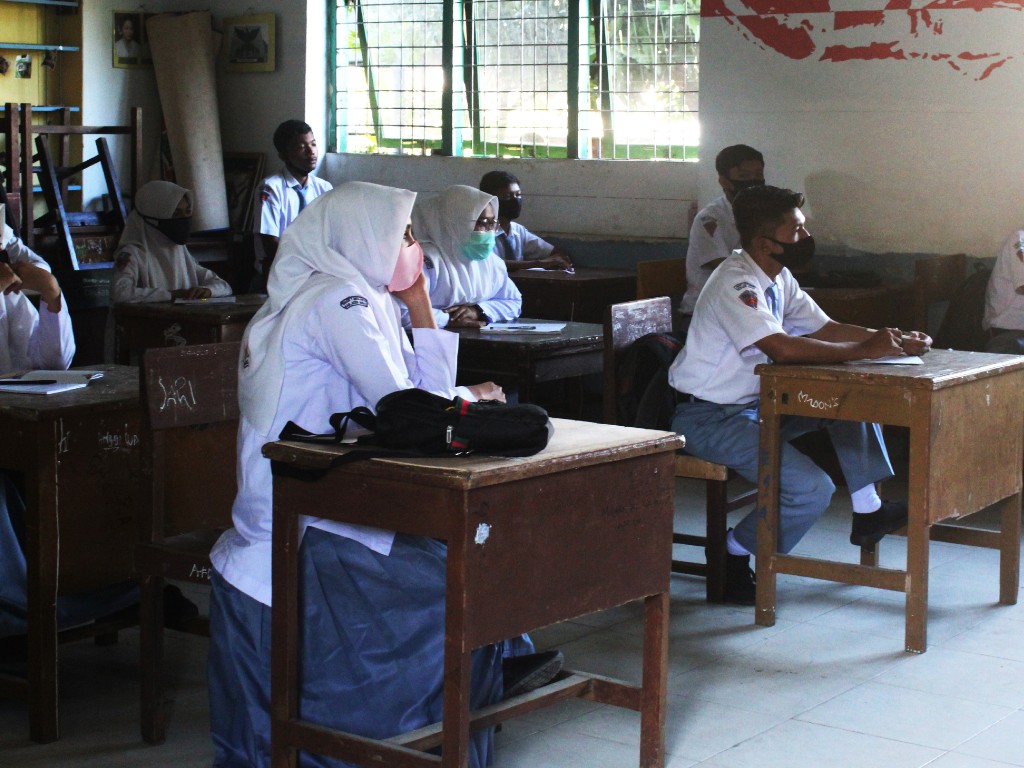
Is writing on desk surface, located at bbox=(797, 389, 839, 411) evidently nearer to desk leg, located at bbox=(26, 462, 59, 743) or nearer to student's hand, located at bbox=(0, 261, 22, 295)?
desk leg, located at bbox=(26, 462, 59, 743)

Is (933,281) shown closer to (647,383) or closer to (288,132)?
(647,383)

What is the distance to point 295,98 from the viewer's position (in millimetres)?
8844

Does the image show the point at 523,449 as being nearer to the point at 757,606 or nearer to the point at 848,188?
the point at 757,606

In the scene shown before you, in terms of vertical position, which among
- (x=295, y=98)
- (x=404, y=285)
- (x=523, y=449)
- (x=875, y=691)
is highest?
(x=295, y=98)

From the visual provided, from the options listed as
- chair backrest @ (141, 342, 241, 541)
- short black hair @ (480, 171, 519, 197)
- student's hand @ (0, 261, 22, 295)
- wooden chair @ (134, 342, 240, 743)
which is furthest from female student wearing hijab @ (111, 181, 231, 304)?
wooden chair @ (134, 342, 240, 743)

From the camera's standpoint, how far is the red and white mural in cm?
638

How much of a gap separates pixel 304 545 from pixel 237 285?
6.22 m

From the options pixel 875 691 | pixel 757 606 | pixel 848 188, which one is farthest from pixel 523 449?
pixel 848 188

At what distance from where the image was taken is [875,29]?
21.7 feet

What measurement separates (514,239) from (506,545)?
5.05 m

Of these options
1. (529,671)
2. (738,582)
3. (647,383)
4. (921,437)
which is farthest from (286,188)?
(529,671)

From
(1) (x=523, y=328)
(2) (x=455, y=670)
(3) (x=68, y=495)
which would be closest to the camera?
(2) (x=455, y=670)

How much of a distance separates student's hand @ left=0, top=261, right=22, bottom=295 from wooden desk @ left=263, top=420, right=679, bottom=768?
75.3 inches

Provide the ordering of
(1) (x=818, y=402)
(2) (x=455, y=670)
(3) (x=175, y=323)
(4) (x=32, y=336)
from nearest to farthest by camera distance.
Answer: (2) (x=455, y=670) → (1) (x=818, y=402) → (4) (x=32, y=336) → (3) (x=175, y=323)
